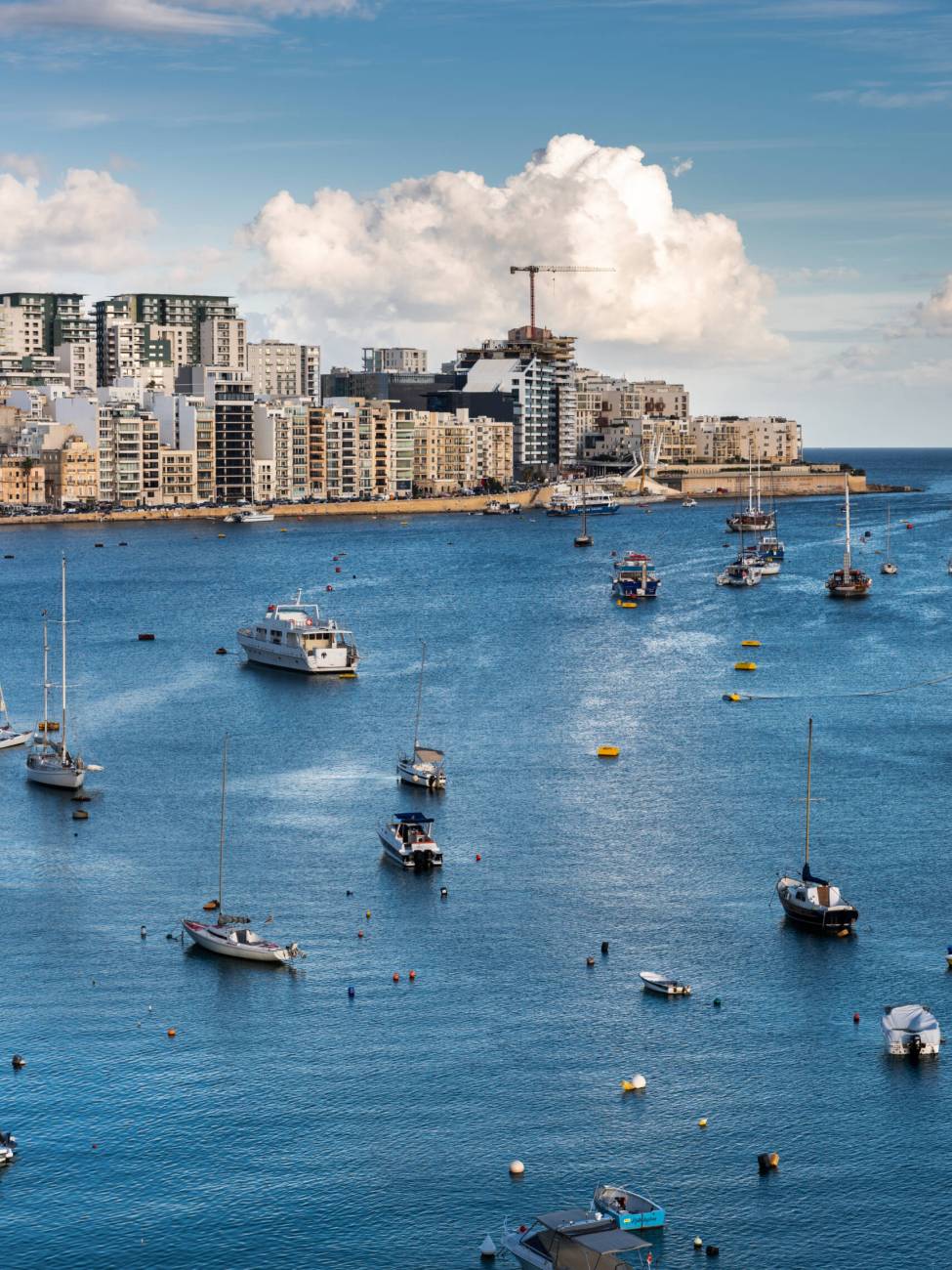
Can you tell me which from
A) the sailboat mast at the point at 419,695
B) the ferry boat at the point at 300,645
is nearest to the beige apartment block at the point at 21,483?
the sailboat mast at the point at 419,695

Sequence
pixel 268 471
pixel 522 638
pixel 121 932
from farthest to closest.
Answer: pixel 268 471, pixel 522 638, pixel 121 932

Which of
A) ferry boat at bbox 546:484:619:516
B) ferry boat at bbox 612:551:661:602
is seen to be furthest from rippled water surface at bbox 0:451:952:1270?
ferry boat at bbox 546:484:619:516

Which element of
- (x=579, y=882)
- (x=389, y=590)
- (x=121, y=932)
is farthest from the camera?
(x=389, y=590)

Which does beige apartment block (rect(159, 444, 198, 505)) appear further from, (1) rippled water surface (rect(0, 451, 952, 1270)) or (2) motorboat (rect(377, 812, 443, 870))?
(2) motorboat (rect(377, 812, 443, 870))

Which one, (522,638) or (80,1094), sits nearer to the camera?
(80,1094)

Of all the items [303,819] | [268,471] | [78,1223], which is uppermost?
[268,471]

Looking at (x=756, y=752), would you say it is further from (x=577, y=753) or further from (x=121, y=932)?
(x=121, y=932)

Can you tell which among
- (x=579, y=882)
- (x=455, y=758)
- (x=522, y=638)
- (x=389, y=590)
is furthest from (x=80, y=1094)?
(x=389, y=590)
